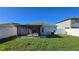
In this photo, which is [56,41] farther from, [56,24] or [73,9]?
[73,9]

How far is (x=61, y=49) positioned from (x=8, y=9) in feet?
3.91

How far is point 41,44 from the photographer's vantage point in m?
4.48

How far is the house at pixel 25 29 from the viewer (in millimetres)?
4488

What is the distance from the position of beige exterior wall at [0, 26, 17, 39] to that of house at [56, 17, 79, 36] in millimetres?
788

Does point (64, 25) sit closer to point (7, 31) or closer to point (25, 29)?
point (25, 29)

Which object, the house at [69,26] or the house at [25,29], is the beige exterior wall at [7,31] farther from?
the house at [69,26]

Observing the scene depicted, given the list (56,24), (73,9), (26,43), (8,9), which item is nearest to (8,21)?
(8,9)

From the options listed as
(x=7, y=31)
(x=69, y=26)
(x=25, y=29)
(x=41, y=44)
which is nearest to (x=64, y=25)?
(x=69, y=26)

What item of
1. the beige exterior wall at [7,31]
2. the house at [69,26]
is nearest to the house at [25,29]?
the beige exterior wall at [7,31]

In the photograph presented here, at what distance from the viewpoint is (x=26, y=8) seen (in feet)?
14.6

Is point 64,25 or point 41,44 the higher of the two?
point 64,25

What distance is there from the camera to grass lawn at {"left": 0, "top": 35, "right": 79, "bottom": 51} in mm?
4445

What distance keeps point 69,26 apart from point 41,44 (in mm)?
609

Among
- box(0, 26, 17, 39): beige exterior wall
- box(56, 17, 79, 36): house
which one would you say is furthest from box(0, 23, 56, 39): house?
box(56, 17, 79, 36): house
